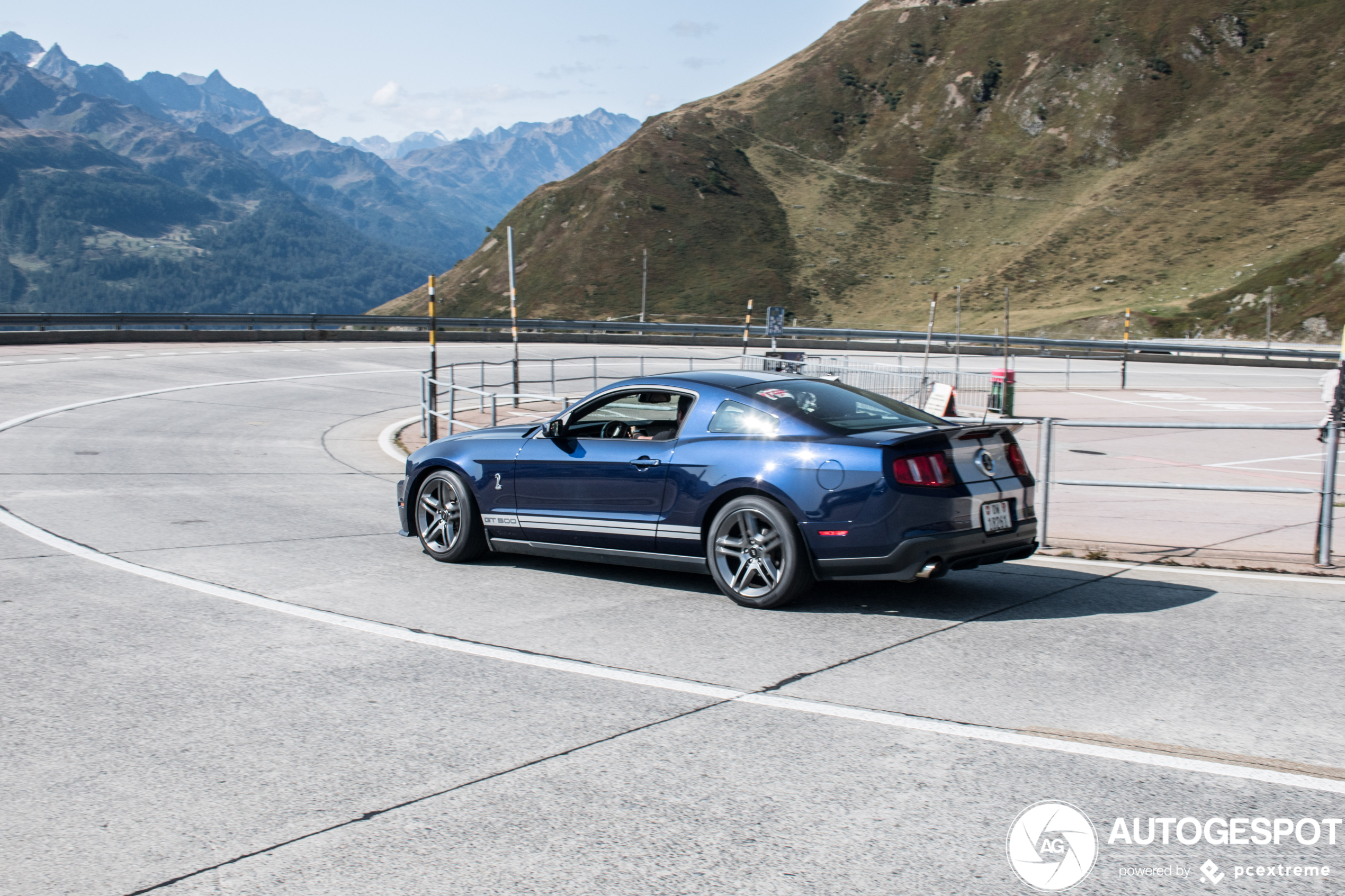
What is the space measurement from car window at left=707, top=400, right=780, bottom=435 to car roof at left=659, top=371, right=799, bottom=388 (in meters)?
0.20

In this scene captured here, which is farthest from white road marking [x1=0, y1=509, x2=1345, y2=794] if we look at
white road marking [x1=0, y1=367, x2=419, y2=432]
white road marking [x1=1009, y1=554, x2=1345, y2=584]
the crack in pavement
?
white road marking [x1=0, y1=367, x2=419, y2=432]

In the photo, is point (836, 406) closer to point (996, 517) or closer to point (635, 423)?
point (996, 517)

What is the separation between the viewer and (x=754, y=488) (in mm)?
7000

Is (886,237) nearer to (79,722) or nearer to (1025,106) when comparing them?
(1025,106)

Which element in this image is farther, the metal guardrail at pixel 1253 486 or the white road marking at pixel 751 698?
the metal guardrail at pixel 1253 486

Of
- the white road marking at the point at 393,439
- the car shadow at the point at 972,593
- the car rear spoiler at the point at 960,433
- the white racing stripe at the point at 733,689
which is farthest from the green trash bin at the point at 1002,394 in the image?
the car rear spoiler at the point at 960,433

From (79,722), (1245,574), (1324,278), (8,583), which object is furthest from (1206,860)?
(1324,278)

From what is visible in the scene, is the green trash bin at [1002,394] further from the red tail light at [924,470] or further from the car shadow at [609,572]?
the red tail light at [924,470]

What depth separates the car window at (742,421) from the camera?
23.5ft

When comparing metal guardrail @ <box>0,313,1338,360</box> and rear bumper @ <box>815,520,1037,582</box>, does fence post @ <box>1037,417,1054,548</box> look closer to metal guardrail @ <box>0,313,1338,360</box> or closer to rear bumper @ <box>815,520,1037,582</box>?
rear bumper @ <box>815,520,1037,582</box>

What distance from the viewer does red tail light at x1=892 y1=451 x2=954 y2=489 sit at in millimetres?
6613

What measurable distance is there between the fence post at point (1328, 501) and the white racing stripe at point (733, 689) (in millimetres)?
518

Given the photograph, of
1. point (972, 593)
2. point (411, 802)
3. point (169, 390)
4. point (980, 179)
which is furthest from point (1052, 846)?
point (980, 179)

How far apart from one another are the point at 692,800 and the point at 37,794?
231 cm
